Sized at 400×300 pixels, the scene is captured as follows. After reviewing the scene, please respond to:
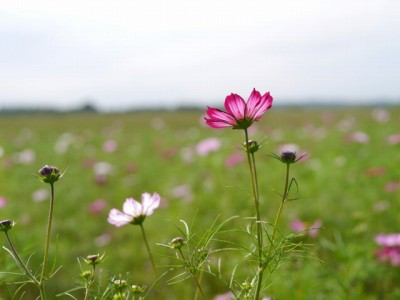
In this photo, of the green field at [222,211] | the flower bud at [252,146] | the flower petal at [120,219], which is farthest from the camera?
the green field at [222,211]

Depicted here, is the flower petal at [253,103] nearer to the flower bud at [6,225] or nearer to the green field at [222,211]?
the flower bud at [6,225]

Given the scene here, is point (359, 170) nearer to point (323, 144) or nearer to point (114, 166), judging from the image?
point (323, 144)

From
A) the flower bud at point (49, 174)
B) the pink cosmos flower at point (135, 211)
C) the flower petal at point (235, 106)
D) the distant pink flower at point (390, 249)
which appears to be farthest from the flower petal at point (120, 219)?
the distant pink flower at point (390, 249)

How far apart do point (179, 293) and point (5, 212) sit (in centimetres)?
152

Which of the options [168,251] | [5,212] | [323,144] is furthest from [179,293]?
[323,144]

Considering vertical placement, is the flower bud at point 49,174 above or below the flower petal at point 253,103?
below

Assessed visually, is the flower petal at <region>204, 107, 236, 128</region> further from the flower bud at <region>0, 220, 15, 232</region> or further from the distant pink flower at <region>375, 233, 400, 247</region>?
the distant pink flower at <region>375, 233, 400, 247</region>

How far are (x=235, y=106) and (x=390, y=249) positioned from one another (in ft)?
4.49

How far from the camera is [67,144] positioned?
6652 millimetres

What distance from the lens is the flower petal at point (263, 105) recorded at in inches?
24.6

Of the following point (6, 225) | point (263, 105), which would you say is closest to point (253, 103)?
point (263, 105)

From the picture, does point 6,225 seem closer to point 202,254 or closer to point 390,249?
point 202,254

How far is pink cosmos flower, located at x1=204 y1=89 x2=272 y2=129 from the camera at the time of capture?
0.63 meters

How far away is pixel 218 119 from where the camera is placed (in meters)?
0.64
